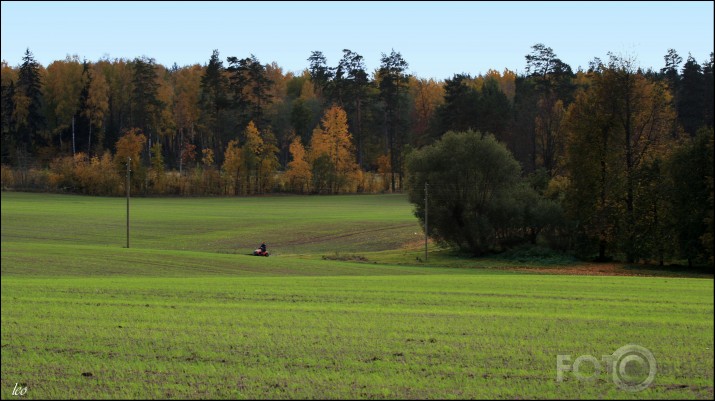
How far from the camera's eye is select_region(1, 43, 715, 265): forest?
47094 mm

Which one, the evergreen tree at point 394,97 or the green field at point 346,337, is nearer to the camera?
the green field at point 346,337

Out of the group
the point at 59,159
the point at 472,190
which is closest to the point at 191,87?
the point at 59,159

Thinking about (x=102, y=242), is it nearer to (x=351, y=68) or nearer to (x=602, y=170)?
(x=602, y=170)

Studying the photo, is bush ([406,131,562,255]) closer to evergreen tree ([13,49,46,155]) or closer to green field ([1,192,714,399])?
green field ([1,192,714,399])

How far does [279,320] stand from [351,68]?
387 feet

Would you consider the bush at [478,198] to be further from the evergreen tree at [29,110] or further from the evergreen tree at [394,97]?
the evergreen tree at [394,97]
